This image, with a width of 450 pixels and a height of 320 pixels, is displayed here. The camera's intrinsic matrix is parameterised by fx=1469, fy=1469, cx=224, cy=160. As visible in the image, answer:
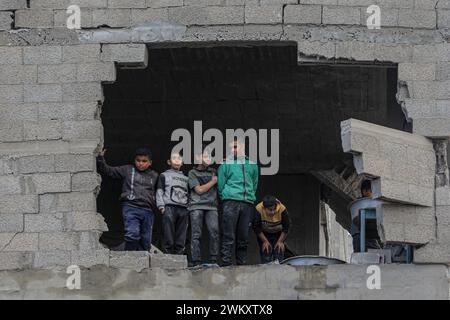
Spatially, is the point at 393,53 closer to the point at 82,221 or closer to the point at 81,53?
the point at 81,53

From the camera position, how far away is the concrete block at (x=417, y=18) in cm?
1612

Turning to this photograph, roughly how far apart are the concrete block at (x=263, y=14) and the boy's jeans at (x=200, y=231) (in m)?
2.15

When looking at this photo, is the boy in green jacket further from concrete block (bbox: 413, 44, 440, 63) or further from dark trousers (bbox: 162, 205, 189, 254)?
concrete block (bbox: 413, 44, 440, 63)

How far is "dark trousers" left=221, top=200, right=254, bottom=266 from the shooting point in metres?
15.9

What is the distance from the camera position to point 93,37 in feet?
53.1

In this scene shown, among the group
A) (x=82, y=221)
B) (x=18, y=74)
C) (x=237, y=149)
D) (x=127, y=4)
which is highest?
(x=127, y=4)

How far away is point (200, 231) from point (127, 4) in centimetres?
264

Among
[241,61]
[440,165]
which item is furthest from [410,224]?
[241,61]

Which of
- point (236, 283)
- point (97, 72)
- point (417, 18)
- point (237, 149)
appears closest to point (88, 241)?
point (236, 283)

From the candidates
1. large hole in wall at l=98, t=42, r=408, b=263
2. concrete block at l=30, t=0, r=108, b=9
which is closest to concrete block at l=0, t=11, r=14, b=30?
concrete block at l=30, t=0, r=108, b=9

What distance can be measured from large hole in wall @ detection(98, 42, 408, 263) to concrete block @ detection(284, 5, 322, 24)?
9.78ft

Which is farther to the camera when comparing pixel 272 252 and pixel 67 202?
A: pixel 272 252

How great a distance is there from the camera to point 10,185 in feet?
51.8

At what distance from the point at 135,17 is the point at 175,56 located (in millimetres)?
3365
